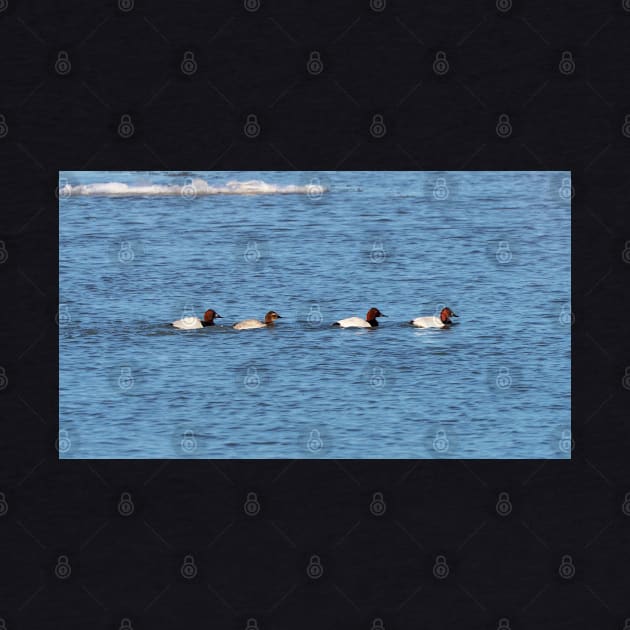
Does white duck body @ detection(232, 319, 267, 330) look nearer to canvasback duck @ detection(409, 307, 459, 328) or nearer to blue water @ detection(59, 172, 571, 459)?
blue water @ detection(59, 172, 571, 459)

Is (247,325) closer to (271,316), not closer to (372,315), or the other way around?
(271,316)

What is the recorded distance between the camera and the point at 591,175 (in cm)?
1053

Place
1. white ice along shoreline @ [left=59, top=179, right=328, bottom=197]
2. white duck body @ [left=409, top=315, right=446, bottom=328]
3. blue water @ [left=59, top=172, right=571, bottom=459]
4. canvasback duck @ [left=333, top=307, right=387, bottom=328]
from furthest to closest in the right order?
canvasback duck @ [left=333, top=307, right=387, bottom=328] → white duck body @ [left=409, top=315, right=446, bottom=328] → white ice along shoreline @ [left=59, top=179, right=328, bottom=197] → blue water @ [left=59, top=172, right=571, bottom=459]

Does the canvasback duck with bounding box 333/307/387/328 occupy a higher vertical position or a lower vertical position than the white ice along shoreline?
lower

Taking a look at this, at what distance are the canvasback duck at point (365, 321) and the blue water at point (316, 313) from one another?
48 mm

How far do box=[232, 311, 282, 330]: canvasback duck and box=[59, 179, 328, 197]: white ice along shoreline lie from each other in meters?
0.94

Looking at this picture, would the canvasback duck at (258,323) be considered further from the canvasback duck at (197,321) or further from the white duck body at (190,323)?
the white duck body at (190,323)

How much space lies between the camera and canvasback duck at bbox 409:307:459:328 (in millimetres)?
10656

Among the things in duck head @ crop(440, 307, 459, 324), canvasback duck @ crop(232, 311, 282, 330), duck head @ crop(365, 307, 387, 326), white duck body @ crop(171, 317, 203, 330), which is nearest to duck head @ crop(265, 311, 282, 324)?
canvasback duck @ crop(232, 311, 282, 330)

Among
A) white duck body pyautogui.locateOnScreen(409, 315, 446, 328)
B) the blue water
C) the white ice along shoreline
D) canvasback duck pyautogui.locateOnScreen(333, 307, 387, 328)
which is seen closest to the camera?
the blue water

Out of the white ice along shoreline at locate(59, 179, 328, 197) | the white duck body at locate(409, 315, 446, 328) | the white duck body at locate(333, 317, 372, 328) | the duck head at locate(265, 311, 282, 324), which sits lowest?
the white duck body at locate(409, 315, 446, 328)

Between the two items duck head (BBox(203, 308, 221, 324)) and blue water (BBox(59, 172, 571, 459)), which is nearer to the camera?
blue water (BBox(59, 172, 571, 459))
